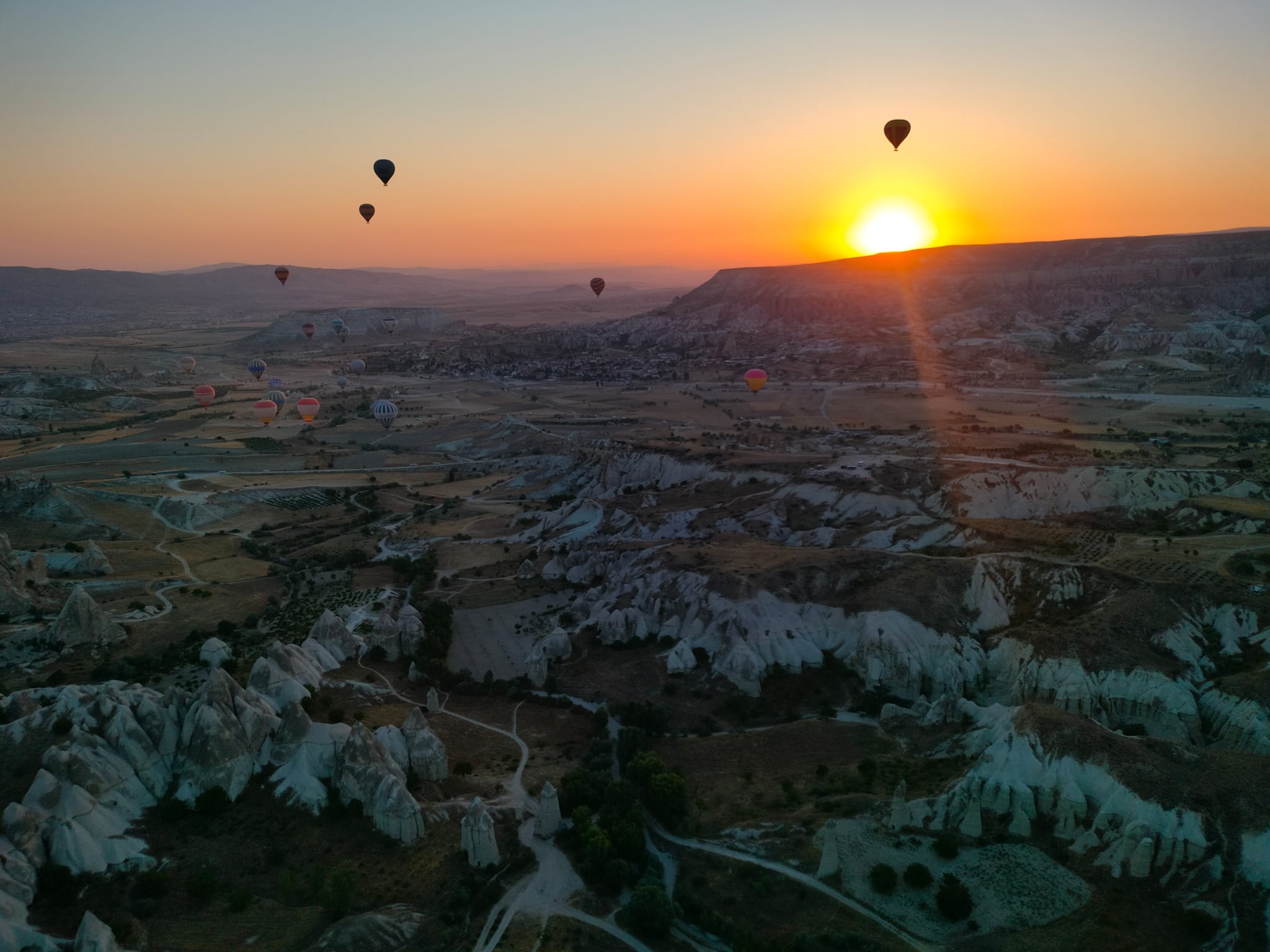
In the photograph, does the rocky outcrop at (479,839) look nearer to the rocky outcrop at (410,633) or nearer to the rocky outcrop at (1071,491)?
the rocky outcrop at (410,633)

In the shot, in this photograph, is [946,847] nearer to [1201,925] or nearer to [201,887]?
[1201,925]

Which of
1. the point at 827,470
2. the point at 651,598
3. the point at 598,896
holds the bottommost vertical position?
the point at 598,896

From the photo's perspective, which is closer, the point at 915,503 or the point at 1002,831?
the point at 1002,831

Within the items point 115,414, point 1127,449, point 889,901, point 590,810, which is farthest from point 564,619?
point 115,414

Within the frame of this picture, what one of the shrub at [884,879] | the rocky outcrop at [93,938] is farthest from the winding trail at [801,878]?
the rocky outcrop at [93,938]

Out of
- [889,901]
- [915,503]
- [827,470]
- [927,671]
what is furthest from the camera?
[827,470]

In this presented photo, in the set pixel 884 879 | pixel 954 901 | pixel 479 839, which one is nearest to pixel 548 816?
pixel 479 839

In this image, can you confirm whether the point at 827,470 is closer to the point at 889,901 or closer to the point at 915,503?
the point at 915,503
